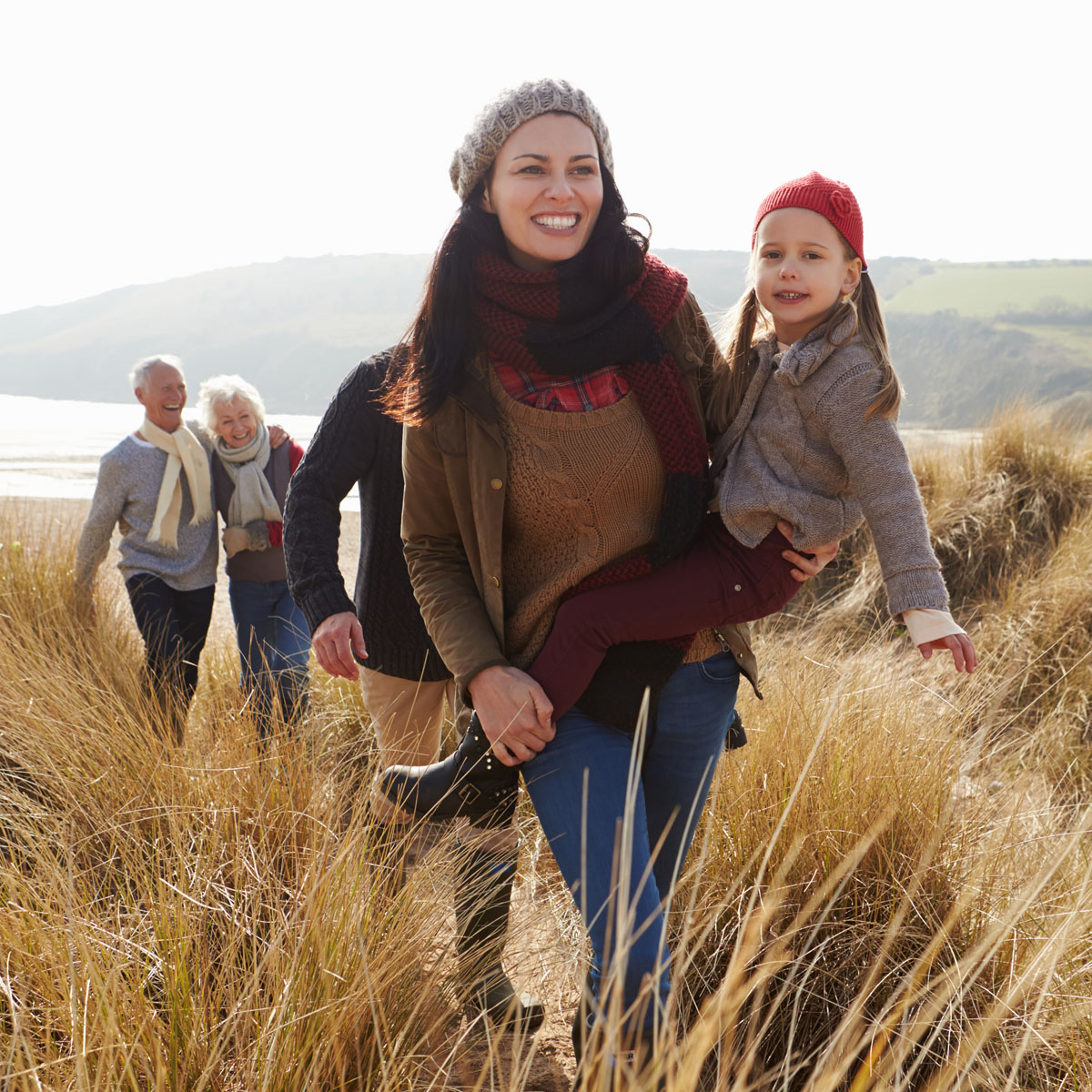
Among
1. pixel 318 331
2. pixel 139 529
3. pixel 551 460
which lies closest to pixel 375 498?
pixel 551 460

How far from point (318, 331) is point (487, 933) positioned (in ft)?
534

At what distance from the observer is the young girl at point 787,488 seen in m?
1.78

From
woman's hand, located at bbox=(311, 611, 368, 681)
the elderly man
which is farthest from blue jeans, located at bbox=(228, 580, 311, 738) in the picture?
woman's hand, located at bbox=(311, 611, 368, 681)

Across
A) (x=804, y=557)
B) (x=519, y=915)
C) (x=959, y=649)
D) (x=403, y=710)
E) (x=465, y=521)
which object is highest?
(x=465, y=521)

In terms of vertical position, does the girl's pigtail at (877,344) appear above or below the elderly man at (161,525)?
above

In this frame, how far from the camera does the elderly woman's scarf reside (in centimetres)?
482

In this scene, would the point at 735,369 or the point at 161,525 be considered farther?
the point at 161,525

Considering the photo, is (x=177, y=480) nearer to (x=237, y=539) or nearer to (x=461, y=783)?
(x=237, y=539)

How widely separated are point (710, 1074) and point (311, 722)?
2.46 metres

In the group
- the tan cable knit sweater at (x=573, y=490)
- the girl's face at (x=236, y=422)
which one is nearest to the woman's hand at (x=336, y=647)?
the tan cable knit sweater at (x=573, y=490)

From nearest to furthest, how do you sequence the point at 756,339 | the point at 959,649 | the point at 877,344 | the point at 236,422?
the point at 959,649 → the point at 877,344 → the point at 756,339 → the point at 236,422

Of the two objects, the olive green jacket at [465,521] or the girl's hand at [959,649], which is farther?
the olive green jacket at [465,521]

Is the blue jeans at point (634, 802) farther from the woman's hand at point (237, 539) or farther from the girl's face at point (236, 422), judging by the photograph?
the girl's face at point (236, 422)

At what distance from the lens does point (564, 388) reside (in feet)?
6.21
